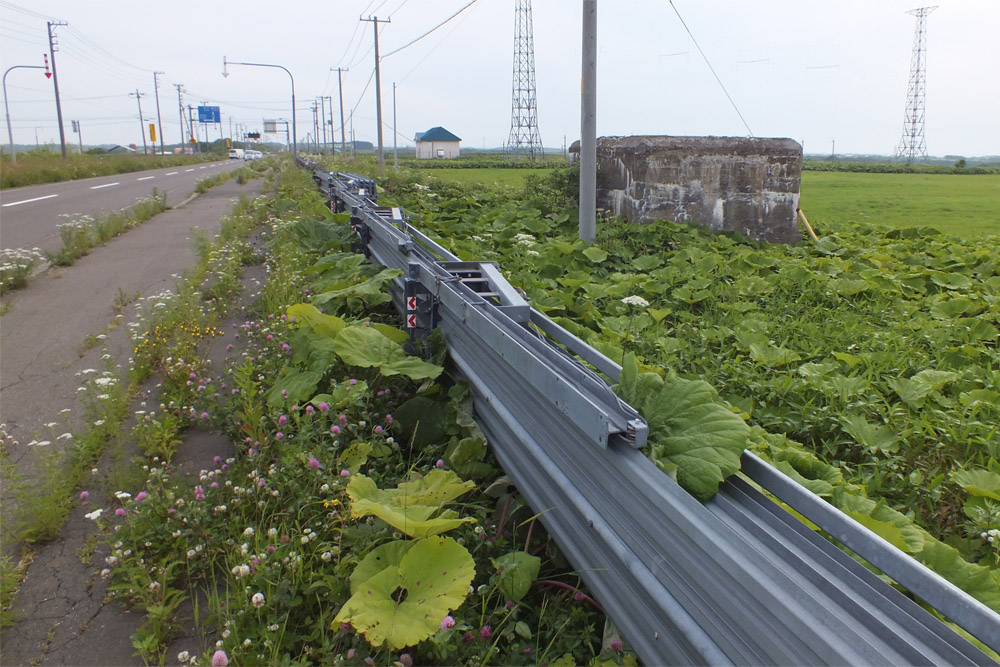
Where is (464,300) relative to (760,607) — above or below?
above

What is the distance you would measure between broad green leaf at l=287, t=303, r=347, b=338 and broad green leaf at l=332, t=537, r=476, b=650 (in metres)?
2.00

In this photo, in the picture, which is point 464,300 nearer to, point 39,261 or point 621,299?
point 621,299

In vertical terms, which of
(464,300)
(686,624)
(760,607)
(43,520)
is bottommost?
(43,520)

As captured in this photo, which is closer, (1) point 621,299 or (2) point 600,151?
(1) point 621,299

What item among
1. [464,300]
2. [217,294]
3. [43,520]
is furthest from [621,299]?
[43,520]

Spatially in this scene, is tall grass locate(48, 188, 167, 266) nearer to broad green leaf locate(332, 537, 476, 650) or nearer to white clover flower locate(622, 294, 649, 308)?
white clover flower locate(622, 294, 649, 308)

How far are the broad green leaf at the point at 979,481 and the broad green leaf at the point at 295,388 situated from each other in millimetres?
3124

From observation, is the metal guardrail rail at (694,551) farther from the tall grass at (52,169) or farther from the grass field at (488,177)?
the tall grass at (52,169)

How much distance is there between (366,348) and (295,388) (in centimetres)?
43

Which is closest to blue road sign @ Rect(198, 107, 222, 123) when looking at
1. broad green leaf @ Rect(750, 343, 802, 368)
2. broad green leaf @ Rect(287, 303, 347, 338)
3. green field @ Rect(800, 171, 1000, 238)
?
green field @ Rect(800, 171, 1000, 238)

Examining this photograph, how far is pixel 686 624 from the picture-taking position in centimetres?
165

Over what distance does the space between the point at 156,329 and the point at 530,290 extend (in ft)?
9.56

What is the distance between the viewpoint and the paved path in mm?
2377

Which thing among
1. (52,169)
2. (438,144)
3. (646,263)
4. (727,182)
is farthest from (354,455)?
(438,144)
